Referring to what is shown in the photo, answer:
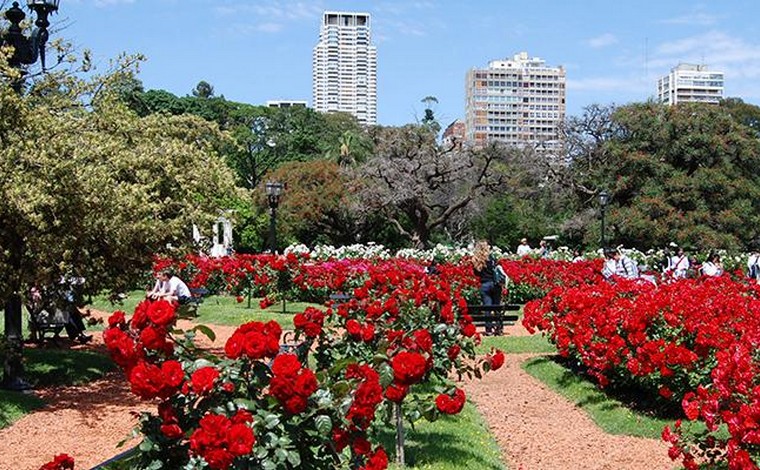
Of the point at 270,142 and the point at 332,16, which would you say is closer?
the point at 270,142

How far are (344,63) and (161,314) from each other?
192817 mm

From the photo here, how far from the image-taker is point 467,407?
925 centimetres

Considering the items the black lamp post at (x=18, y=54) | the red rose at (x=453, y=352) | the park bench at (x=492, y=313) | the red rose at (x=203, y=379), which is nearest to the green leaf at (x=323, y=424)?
the red rose at (x=203, y=379)

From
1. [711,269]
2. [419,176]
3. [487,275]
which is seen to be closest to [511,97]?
[419,176]

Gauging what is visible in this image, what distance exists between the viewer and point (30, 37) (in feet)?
31.1

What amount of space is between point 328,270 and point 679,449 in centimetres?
1520

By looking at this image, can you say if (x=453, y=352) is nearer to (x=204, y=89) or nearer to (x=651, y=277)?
(x=651, y=277)

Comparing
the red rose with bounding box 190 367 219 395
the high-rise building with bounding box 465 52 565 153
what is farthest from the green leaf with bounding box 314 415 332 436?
the high-rise building with bounding box 465 52 565 153

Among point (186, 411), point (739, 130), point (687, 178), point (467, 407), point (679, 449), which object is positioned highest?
point (739, 130)

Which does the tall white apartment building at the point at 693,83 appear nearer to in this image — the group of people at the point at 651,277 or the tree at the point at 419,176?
the tree at the point at 419,176

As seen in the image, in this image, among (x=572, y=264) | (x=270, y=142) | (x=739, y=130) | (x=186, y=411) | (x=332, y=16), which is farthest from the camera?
(x=332, y=16)

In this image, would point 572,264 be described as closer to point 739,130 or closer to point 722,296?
point 722,296

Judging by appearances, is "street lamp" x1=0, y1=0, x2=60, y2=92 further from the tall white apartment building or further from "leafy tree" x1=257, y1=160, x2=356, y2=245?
the tall white apartment building

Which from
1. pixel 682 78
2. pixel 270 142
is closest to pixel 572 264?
pixel 270 142
